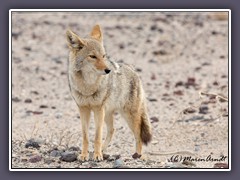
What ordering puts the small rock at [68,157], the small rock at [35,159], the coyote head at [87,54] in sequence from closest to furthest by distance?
the coyote head at [87,54]
the small rock at [68,157]
the small rock at [35,159]

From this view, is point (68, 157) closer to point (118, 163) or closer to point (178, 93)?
point (118, 163)

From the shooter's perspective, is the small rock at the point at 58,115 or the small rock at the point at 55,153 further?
the small rock at the point at 58,115

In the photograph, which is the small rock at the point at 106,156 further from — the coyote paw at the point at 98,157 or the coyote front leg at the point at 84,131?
the coyote front leg at the point at 84,131

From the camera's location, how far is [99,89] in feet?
27.2

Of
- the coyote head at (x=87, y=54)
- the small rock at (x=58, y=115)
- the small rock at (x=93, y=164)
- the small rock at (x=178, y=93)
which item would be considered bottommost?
the small rock at (x=93, y=164)

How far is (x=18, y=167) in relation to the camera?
8320 mm

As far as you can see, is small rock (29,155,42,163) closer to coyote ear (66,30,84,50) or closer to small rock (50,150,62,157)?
small rock (50,150,62,157)

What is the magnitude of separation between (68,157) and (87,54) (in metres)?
1.25

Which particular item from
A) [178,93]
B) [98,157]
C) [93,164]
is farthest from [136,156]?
[178,93]

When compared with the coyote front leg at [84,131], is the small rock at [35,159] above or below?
below

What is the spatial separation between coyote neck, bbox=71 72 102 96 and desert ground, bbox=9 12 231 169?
79 cm

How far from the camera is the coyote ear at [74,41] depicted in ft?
26.5

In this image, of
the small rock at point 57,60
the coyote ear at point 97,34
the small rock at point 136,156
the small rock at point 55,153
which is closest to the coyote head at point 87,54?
the coyote ear at point 97,34

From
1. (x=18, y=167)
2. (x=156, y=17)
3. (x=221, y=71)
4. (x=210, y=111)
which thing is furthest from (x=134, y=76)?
(x=156, y=17)
